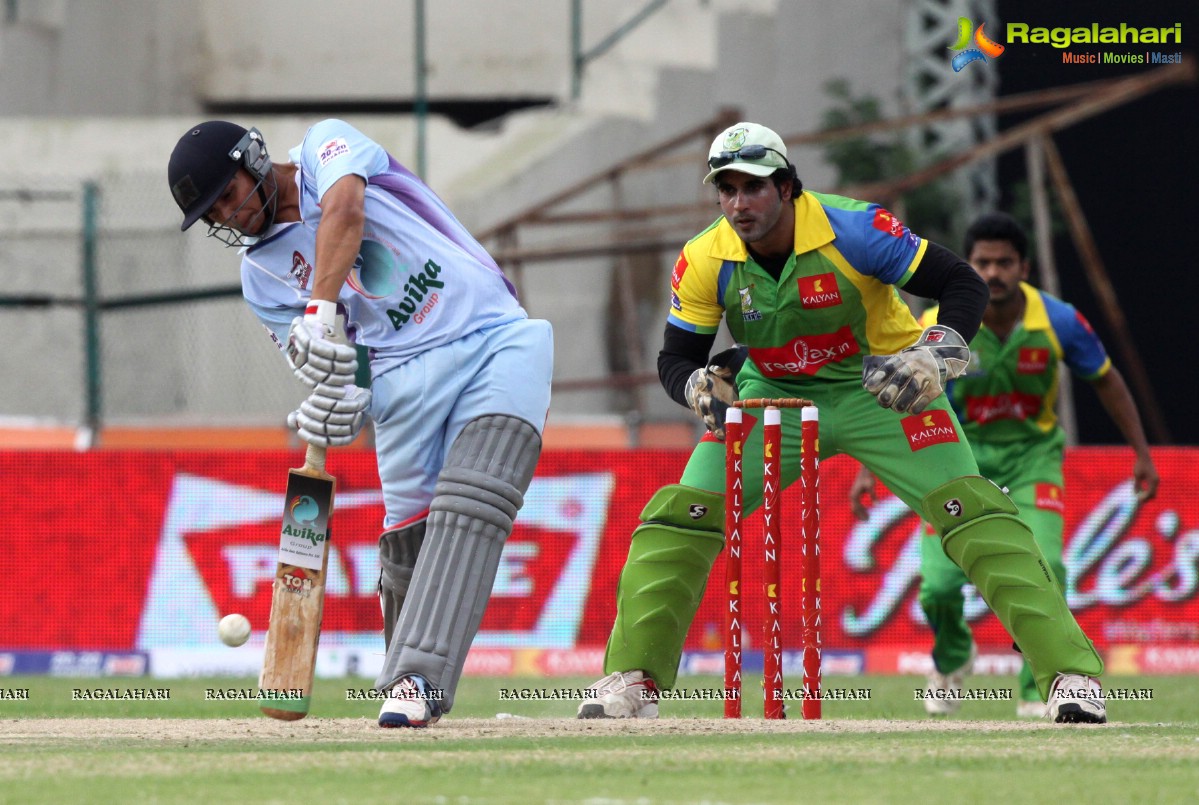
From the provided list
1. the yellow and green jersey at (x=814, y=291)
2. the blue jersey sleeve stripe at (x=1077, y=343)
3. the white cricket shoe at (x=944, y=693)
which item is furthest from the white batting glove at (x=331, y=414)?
the blue jersey sleeve stripe at (x=1077, y=343)

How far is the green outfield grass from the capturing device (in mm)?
4176

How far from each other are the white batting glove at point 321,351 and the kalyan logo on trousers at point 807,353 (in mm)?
1561

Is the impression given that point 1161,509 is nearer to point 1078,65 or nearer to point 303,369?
point 1078,65

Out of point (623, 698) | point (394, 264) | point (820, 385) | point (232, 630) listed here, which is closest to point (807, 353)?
point (820, 385)

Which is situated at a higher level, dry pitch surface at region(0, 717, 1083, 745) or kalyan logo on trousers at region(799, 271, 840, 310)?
kalyan logo on trousers at region(799, 271, 840, 310)

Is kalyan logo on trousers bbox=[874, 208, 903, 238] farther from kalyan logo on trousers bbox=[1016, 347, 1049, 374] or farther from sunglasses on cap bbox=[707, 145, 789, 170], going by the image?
kalyan logo on trousers bbox=[1016, 347, 1049, 374]

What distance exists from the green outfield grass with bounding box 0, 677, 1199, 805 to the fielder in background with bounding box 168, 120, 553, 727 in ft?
1.30

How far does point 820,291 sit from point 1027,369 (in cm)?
263

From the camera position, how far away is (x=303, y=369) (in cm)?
540

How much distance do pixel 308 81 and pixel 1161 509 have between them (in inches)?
475

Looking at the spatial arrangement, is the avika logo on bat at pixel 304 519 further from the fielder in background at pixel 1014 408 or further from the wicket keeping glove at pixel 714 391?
the fielder in background at pixel 1014 408

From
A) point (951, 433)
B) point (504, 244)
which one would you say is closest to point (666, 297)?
point (504, 244)

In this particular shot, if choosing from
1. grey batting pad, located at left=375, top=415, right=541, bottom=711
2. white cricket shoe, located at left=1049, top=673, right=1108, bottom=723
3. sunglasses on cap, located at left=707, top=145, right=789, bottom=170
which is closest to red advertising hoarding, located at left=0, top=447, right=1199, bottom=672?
white cricket shoe, located at left=1049, top=673, right=1108, bottom=723

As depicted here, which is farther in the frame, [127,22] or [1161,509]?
[127,22]
